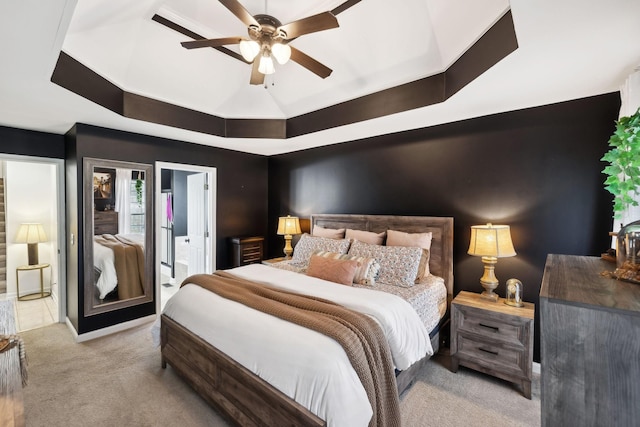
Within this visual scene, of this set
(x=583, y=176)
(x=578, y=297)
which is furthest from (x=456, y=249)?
(x=578, y=297)

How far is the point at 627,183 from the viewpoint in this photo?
115 centimetres

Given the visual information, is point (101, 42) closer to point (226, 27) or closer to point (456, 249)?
point (226, 27)

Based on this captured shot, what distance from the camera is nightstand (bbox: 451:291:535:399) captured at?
2.34m

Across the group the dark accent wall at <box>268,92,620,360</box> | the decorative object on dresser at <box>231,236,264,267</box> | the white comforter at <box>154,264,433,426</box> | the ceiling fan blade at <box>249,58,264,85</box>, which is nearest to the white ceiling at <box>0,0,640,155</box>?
the dark accent wall at <box>268,92,620,360</box>

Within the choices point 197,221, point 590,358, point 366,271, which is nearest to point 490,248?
point 366,271

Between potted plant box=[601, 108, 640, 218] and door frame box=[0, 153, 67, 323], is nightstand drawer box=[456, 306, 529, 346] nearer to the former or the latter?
potted plant box=[601, 108, 640, 218]

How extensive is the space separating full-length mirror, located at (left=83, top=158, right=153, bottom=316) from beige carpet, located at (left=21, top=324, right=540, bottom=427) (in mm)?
741

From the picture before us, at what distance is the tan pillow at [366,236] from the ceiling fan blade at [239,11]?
7.99ft

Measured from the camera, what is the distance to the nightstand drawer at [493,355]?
7.72 ft

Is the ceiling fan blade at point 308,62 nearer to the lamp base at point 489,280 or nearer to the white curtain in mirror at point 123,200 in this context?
the lamp base at point 489,280

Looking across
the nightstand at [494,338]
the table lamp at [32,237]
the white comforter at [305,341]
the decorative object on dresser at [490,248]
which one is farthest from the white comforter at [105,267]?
the decorative object on dresser at [490,248]

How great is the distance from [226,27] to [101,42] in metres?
1.01

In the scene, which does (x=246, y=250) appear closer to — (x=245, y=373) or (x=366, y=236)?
(x=366, y=236)

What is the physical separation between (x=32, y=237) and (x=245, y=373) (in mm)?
4756
